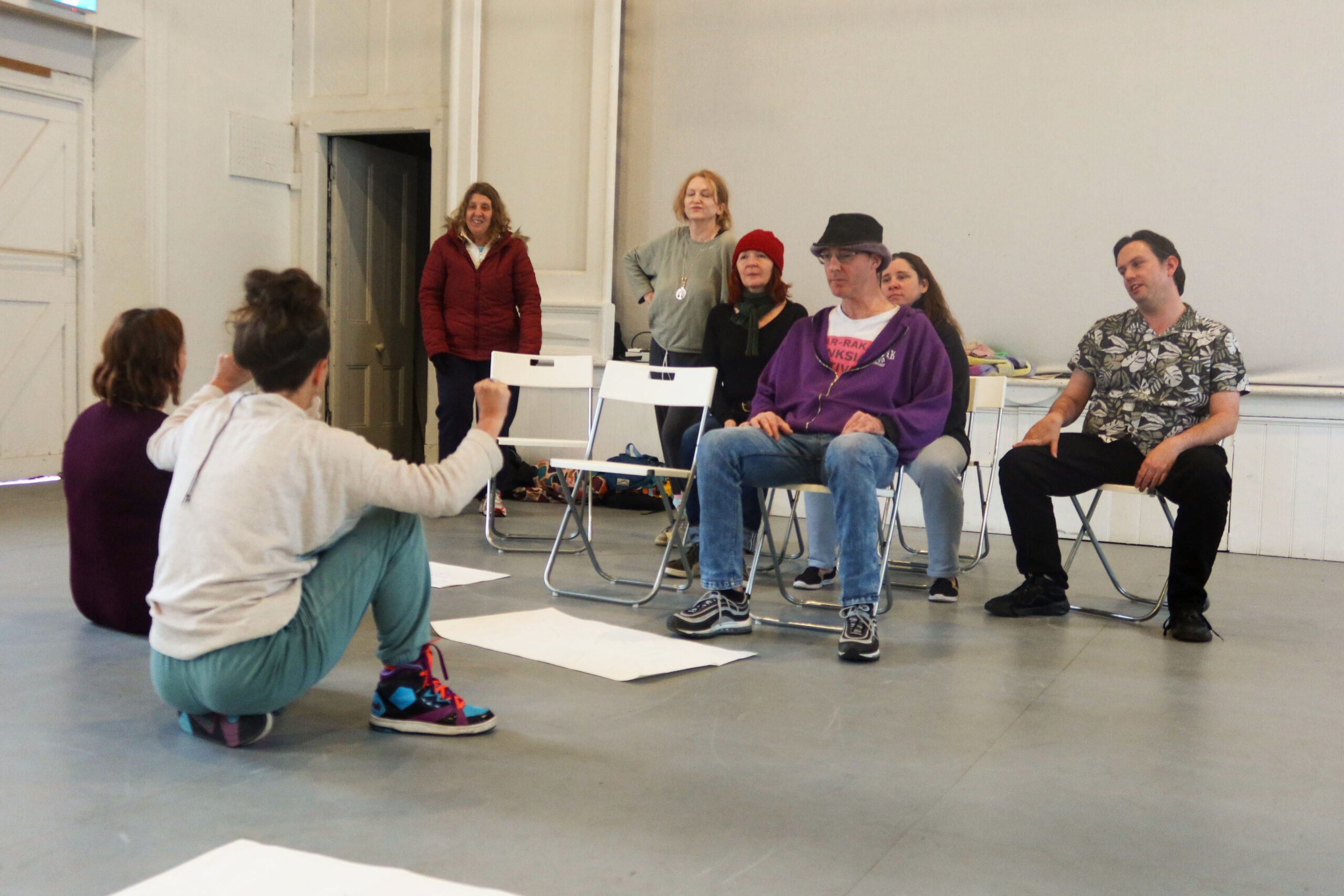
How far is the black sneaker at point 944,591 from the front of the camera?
12.7ft

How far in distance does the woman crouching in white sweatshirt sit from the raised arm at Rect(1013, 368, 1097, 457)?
2188mm

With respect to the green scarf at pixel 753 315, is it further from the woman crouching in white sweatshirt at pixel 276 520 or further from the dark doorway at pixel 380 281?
the dark doorway at pixel 380 281

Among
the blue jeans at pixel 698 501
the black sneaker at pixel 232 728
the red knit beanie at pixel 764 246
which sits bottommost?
the black sneaker at pixel 232 728

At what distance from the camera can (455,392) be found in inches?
213

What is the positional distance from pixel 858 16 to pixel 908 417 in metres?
3.39

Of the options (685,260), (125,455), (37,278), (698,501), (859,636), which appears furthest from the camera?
(37,278)

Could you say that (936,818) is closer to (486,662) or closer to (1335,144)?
(486,662)

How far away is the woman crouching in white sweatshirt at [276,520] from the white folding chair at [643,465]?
139 centimetres

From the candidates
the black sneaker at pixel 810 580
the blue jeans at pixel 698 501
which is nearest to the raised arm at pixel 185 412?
the blue jeans at pixel 698 501

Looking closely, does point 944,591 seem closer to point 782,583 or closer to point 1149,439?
point 782,583

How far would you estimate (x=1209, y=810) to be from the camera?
79.0 inches

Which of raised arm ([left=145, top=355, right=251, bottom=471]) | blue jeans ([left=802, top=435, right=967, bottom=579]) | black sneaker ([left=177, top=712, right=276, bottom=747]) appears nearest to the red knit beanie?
blue jeans ([left=802, top=435, right=967, bottom=579])

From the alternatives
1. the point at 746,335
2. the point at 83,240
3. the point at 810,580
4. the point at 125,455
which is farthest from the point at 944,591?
the point at 83,240

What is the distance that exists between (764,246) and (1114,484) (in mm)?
1451
